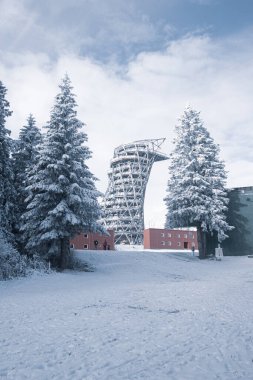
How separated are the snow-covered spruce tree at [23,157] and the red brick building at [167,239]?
3653cm

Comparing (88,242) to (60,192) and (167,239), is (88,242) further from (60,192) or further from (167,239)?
(60,192)

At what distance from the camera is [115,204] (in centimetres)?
9638

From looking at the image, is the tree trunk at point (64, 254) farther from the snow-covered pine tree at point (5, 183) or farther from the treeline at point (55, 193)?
the snow-covered pine tree at point (5, 183)

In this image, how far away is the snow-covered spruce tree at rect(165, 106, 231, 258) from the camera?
35375 millimetres

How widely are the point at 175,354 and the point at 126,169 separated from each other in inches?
3710

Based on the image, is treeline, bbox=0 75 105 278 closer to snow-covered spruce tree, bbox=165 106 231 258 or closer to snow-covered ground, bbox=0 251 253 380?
snow-covered ground, bbox=0 251 253 380

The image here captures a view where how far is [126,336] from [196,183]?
30.8 meters

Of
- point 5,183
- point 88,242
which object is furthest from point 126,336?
point 88,242

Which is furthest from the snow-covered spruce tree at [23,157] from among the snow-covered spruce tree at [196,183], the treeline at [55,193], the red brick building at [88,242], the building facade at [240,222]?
the building facade at [240,222]

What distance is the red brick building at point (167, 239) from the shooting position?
61406mm

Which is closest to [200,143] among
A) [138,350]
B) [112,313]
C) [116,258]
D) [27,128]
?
[116,258]

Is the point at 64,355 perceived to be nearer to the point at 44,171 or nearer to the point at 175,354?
the point at 175,354

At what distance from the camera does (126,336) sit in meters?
6.69

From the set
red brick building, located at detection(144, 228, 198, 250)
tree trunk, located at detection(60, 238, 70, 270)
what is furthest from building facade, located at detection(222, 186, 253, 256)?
tree trunk, located at detection(60, 238, 70, 270)
